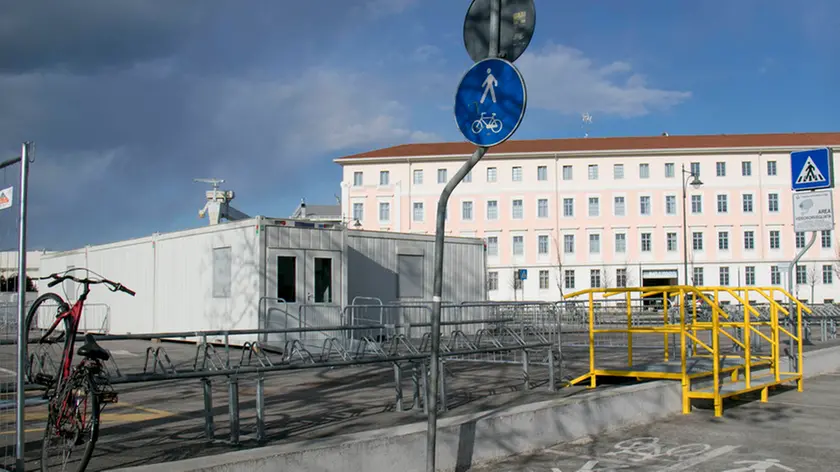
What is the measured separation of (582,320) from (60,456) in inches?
494

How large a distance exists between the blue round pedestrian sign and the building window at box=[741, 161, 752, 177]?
7019cm

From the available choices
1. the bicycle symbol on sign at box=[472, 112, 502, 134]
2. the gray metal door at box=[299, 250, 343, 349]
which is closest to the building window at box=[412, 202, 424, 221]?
the gray metal door at box=[299, 250, 343, 349]

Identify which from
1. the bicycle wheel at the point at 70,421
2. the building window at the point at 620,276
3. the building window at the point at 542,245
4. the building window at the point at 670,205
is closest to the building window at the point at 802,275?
the building window at the point at 670,205

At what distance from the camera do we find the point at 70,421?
214 inches

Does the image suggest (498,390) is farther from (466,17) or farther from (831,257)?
(831,257)

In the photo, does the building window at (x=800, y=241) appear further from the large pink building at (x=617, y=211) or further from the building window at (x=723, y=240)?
the building window at (x=723, y=240)

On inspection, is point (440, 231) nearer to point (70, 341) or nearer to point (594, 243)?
point (70, 341)

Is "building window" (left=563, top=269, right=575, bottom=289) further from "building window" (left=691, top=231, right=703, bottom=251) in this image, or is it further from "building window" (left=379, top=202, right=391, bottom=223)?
"building window" (left=379, top=202, right=391, bottom=223)

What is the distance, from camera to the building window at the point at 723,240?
2712 inches

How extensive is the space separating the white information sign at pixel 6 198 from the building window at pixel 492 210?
66.9 meters

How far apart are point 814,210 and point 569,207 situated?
57.9m

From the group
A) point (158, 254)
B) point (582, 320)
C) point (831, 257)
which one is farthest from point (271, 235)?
point (831, 257)

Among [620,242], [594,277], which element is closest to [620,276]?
[594,277]

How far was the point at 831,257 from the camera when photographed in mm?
68312
